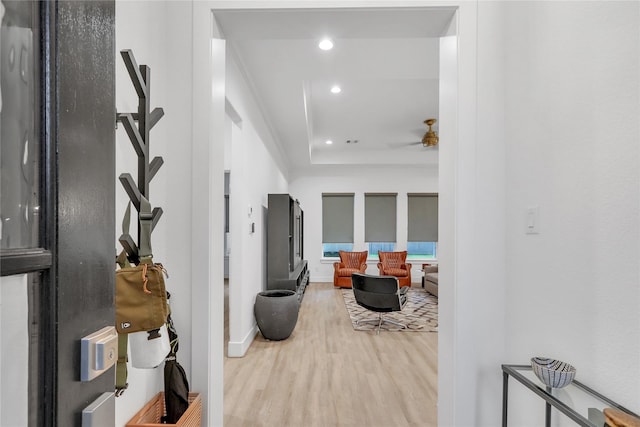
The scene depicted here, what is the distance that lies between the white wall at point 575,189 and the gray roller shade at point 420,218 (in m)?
6.69

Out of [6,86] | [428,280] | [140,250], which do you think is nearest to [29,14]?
[6,86]

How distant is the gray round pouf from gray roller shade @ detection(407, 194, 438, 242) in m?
5.09

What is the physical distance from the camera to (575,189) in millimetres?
1176

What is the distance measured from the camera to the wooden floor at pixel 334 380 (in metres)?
2.24

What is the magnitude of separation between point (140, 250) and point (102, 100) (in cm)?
61

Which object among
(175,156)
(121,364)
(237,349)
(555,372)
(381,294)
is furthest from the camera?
(381,294)

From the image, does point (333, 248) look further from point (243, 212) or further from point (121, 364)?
point (121, 364)

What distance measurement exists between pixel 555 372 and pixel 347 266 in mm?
6464

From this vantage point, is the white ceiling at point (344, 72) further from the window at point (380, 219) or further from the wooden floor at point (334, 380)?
the wooden floor at point (334, 380)

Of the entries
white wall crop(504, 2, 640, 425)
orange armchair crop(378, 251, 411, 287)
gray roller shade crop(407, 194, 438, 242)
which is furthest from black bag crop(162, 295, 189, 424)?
gray roller shade crop(407, 194, 438, 242)

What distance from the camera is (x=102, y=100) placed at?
1.88 ft

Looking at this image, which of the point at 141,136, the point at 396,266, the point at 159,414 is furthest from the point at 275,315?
the point at 396,266

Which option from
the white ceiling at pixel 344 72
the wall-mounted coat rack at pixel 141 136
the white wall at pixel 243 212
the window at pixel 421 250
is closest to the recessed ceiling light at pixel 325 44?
the white ceiling at pixel 344 72

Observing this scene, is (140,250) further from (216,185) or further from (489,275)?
(489,275)
